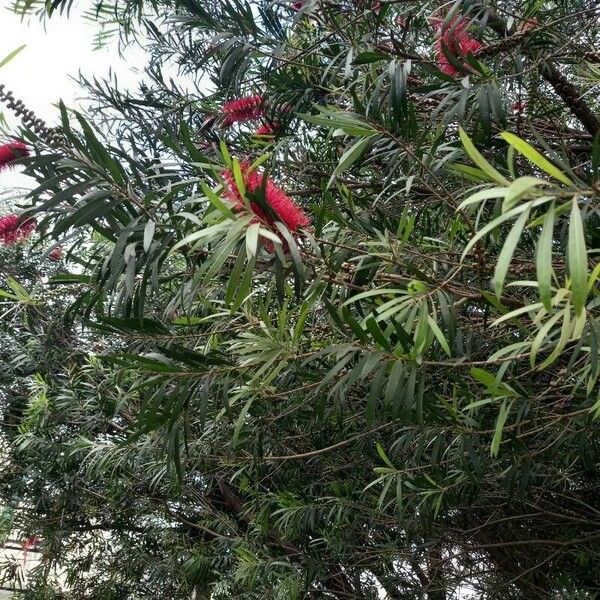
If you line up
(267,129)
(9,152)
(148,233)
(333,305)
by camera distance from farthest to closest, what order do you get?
(267,129) → (9,152) → (333,305) → (148,233)

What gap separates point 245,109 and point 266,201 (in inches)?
41.7

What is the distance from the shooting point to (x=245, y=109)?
1906mm

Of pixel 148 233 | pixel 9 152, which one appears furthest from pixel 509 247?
pixel 9 152

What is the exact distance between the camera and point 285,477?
2473mm

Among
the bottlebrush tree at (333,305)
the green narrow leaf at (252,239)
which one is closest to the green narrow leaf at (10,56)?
the bottlebrush tree at (333,305)

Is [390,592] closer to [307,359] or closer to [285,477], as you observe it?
[285,477]

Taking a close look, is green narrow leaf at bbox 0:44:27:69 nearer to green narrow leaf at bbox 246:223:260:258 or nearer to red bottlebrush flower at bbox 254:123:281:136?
green narrow leaf at bbox 246:223:260:258

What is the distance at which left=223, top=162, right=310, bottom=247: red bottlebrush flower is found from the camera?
3.03ft

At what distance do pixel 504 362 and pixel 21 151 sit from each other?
2.94 ft

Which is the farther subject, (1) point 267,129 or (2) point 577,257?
(1) point 267,129

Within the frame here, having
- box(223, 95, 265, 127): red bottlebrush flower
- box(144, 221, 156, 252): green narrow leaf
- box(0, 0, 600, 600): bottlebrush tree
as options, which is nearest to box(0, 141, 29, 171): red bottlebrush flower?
box(0, 0, 600, 600): bottlebrush tree

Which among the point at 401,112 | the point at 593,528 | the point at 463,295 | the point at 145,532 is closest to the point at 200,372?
the point at 463,295

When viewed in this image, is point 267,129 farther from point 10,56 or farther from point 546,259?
point 10,56

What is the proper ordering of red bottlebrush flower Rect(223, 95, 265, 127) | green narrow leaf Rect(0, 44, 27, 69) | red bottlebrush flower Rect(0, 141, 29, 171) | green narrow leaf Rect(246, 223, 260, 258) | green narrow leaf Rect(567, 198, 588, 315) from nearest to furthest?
1. green narrow leaf Rect(0, 44, 27, 69)
2. green narrow leaf Rect(567, 198, 588, 315)
3. green narrow leaf Rect(246, 223, 260, 258)
4. red bottlebrush flower Rect(0, 141, 29, 171)
5. red bottlebrush flower Rect(223, 95, 265, 127)
